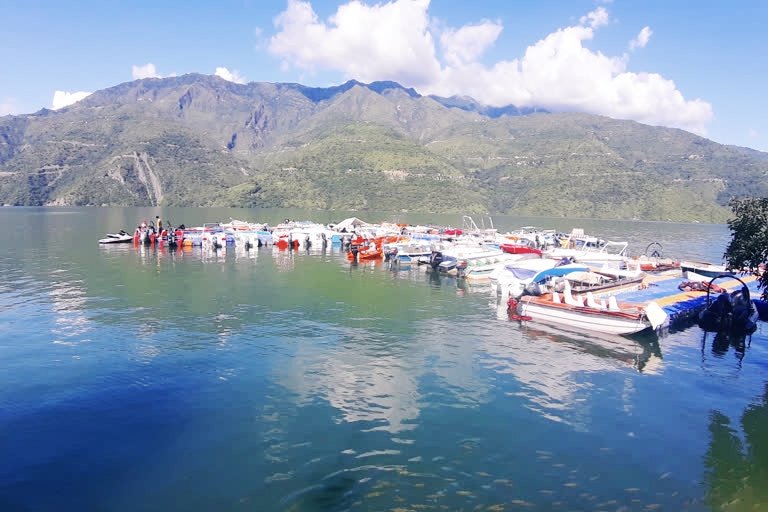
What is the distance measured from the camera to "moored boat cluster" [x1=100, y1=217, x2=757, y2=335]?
3196 cm

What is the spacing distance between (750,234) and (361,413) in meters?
22.4

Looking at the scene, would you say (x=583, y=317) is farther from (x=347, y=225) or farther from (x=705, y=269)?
(x=347, y=225)

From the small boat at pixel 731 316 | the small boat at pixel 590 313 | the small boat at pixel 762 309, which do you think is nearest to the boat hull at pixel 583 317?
the small boat at pixel 590 313

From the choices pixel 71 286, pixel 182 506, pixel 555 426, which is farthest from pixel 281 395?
pixel 71 286

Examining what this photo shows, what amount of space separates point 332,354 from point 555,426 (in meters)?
11.9

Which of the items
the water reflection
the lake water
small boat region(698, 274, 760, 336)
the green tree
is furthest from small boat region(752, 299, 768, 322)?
the water reflection

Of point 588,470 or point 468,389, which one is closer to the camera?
point 588,470

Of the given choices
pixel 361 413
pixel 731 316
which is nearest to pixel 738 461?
pixel 361 413

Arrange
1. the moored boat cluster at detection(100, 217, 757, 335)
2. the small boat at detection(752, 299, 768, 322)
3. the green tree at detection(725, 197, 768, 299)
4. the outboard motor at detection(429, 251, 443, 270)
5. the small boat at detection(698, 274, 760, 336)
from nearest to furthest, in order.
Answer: the green tree at detection(725, 197, 768, 299) → the moored boat cluster at detection(100, 217, 757, 335) → the small boat at detection(698, 274, 760, 336) → the small boat at detection(752, 299, 768, 322) → the outboard motor at detection(429, 251, 443, 270)

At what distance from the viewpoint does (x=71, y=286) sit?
4256cm

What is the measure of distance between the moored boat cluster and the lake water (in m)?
2.02

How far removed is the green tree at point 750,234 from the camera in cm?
2369

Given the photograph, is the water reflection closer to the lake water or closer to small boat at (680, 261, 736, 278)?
the lake water

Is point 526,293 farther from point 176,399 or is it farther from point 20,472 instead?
point 20,472
